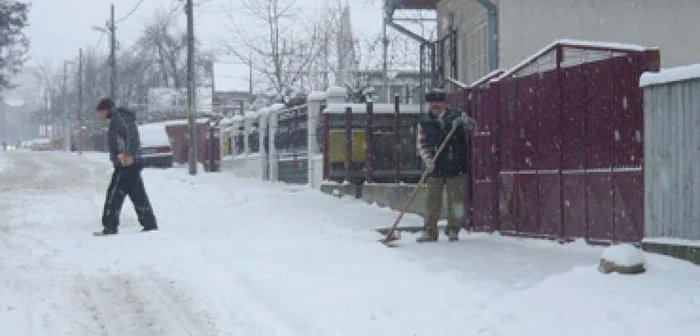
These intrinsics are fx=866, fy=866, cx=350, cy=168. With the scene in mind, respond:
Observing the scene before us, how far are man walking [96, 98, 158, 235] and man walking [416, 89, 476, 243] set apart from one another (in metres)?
3.27

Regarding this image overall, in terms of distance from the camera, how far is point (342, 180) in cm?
1582

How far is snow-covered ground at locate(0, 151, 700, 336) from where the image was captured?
17.9 ft

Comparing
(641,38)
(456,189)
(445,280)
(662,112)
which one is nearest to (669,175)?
(662,112)

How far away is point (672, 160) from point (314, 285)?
3.10 m

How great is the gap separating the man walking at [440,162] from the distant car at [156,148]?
23215mm

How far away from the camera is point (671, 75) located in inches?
280

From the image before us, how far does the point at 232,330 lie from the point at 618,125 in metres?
4.25

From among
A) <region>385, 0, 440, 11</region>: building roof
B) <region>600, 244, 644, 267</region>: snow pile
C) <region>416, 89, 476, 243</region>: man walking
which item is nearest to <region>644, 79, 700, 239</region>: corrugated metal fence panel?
<region>600, 244, 644, 267</region>: snow pile

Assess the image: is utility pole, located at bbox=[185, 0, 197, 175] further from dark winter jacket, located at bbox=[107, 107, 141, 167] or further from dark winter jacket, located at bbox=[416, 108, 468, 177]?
dark winter jacket, located at bbox=[416, 108, 468, 177]

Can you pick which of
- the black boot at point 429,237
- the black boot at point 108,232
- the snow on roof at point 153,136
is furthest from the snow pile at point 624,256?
the snow on roof at point 153,136

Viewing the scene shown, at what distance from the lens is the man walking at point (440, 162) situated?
376 inches

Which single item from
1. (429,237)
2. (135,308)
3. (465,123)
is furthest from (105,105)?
(135,308)

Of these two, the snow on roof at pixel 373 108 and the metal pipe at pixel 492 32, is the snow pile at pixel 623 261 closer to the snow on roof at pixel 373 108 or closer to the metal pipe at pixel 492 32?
the metal pipe at pixel 492 32

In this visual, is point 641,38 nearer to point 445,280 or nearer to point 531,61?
point 531,61
